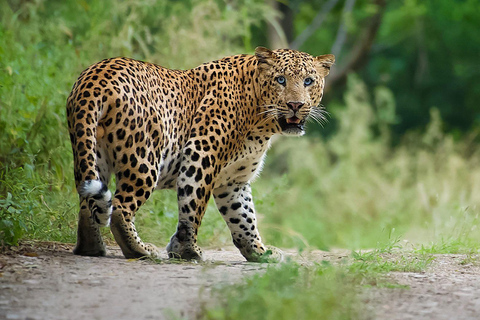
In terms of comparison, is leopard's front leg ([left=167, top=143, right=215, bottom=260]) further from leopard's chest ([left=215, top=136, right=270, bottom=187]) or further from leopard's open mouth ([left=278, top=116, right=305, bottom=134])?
leopard's open mouth ([left=278, top=116, right=305, bottom=134])

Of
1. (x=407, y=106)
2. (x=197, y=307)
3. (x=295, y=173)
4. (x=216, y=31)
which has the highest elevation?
(x=407, y=106)

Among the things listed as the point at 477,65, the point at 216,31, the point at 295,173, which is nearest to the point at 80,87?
the point at 216,31

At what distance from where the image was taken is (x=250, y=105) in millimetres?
6406

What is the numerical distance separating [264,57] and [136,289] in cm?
267

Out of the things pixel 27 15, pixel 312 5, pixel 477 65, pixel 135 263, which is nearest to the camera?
pixel 135 263

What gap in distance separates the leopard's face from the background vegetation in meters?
1.19

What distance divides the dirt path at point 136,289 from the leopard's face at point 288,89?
50.9 inches

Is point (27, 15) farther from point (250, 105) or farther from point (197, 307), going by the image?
point (197, 307)

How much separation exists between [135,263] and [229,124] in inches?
56.2

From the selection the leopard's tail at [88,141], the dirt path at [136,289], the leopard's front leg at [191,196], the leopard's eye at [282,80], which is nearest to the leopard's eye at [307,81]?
the leopard's eye at [282,80]

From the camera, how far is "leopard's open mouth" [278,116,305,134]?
6258 mm

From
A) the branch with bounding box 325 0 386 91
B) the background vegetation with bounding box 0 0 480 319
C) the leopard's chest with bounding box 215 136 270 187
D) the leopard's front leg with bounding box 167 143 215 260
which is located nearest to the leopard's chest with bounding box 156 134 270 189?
the leopard's chest with bounding box 215 136 270 187

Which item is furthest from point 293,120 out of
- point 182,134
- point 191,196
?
point 191,196

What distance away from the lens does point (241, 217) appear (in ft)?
21.8
